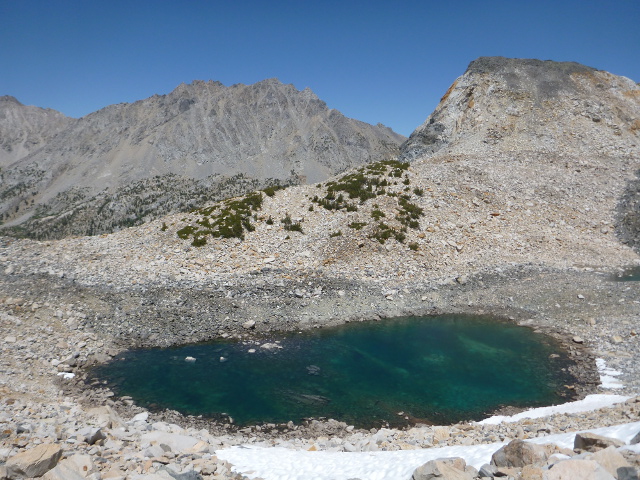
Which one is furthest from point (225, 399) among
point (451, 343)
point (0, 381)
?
point (451, 343)

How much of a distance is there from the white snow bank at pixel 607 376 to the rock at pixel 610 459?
12.3m

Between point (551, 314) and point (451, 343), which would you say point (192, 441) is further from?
point (551, 314)

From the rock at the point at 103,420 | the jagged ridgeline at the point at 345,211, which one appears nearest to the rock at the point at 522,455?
the rock at the point at 103,420

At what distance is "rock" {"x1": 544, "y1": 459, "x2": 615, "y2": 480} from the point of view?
21.2 feet

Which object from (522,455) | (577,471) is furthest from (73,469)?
(577,471)

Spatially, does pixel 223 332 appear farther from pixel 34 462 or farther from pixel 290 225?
pixel 34 462

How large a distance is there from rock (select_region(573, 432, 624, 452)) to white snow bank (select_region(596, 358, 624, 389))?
11469mm

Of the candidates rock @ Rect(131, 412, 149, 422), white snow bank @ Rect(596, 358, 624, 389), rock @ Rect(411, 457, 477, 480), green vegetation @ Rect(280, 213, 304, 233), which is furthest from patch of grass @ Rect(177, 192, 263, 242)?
rock @ Rect(411, 457, 477, 480)

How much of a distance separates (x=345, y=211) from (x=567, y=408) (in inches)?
973

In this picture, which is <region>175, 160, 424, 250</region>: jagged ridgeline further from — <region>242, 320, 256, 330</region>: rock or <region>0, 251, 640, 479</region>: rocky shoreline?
<region>242, 320, 256, 330</region>: rock

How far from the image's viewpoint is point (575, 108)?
2077 inches

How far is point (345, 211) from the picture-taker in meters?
36.6

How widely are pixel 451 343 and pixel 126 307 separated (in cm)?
2106

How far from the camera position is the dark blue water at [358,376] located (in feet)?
53.5
